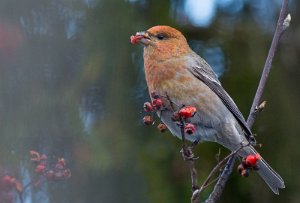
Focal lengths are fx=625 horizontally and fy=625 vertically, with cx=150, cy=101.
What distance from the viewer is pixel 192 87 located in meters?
4.46

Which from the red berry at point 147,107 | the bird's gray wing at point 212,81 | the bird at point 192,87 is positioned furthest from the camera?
the bird's gray wing at point 212,81

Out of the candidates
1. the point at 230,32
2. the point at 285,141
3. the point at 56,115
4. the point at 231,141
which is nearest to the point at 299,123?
the point at 285,141

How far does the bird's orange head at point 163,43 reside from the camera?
4504mm

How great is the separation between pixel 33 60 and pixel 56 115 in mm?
380

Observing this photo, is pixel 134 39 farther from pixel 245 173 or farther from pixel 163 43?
pixel 245 173

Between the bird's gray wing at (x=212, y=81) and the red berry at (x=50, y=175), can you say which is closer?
the red berry at (x=50, y=175)

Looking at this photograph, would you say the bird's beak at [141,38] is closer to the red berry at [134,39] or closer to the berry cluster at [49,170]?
the red berry at [134,39]

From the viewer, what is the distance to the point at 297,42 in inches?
191

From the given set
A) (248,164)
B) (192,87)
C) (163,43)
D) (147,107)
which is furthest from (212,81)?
(248,164)

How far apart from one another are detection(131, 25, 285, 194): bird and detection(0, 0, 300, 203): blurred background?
110mm

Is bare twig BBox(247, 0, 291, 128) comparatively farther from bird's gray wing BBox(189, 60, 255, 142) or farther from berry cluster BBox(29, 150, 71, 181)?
bird's gray wing BBox(189, 60, 255, 142)

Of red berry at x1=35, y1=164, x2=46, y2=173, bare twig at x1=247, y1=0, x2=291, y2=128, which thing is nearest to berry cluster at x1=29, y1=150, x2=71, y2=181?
red berry at x1=35, y1=164, x2=46, y2=173

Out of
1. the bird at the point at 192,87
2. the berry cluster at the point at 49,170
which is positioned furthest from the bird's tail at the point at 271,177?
the berry cluster at the point at 49,170

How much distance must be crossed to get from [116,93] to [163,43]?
2.14ft
